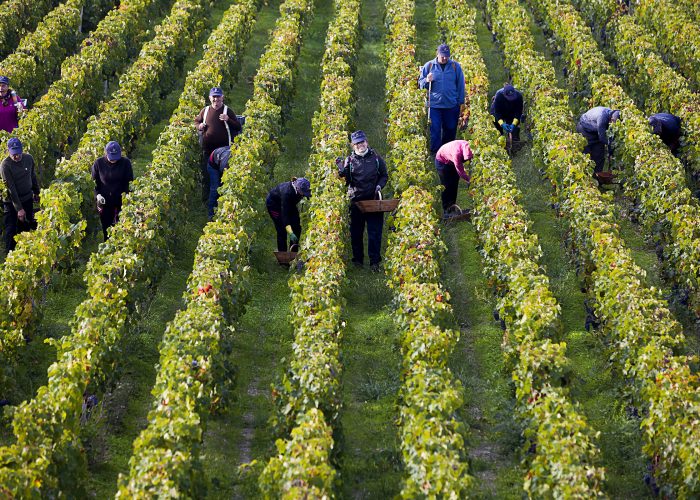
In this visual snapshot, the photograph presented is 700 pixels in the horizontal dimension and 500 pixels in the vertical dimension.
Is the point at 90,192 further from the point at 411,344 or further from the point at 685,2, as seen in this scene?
the point at 685,2

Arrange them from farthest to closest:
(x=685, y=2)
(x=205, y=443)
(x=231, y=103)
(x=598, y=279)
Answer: (x=685, y=2)
(x=231, y=103)
(x=598, y=279)
(x=205, y=443)

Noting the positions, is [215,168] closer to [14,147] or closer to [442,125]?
[14,147]

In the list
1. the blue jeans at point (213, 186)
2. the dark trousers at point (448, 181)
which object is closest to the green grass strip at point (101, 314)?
the blue jeans at point (213, 186)

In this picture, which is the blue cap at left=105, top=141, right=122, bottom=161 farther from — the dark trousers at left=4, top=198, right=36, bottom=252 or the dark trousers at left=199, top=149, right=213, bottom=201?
the dark trousers at left=199, top=149, right=213, bottom=201

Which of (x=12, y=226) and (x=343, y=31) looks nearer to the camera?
(x=12, y=226)

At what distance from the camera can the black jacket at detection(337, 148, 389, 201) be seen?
622 inches

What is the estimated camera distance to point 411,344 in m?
12.0

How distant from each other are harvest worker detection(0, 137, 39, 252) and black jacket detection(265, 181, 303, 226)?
326 centimetres

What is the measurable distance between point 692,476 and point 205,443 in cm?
505

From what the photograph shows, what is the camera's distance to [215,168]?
57.0 feet

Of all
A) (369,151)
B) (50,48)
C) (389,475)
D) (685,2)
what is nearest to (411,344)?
(389,475)

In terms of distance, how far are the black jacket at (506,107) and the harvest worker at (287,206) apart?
16.0ft

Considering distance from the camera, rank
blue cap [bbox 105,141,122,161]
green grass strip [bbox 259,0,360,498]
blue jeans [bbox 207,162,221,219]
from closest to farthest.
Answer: green grass strip [bbox 259,0,360,498]
blue cap [bbox 105,141,122,161]
blue jeans [bbox 207,162,221,219]

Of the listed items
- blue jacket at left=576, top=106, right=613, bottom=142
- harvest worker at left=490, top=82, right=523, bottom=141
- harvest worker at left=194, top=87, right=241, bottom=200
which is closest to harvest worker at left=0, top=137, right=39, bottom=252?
harvest worker at left=194, top=87, right=241, bottom=200
